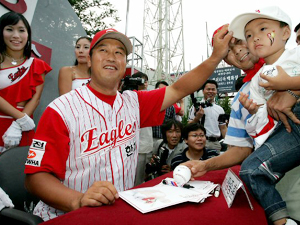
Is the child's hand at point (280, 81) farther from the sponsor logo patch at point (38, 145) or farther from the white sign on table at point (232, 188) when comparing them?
the sponsor logo patch at point (38, 145)

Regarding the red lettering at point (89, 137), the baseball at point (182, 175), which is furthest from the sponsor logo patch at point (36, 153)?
the baseball at point (182, 175)

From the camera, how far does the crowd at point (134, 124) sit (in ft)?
3.79

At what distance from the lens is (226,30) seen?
5.42 ft

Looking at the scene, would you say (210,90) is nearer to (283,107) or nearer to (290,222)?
(283,107)

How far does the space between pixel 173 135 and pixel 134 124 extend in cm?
219

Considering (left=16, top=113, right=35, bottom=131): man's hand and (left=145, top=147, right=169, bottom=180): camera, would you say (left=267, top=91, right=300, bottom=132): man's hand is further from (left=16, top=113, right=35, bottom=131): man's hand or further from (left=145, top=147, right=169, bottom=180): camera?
(left=145, top=147, right=169, bottom=180): camera

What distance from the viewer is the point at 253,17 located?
1.46m

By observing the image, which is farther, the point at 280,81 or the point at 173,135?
the point at 173,135

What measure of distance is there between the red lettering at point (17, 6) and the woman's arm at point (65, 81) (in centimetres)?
143

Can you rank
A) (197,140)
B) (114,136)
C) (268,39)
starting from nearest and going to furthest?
1. (268,39)
2. (114,136)
3. (197,140)

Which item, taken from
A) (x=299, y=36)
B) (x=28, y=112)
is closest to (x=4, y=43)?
(x=28, y=112)

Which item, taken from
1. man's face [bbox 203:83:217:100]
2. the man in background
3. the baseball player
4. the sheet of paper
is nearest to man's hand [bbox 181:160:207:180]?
the sheet of paper

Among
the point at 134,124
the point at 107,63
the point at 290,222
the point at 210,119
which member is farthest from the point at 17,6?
the point at 290,222

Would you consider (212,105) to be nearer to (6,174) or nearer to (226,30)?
(226,30)
